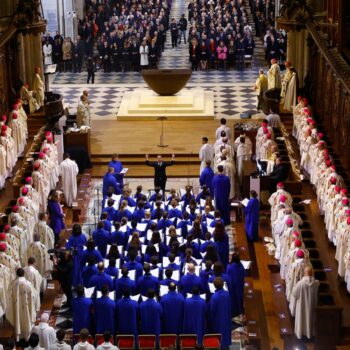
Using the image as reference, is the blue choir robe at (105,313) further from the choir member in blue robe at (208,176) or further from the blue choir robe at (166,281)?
the choir member in blue robe at (208,176)

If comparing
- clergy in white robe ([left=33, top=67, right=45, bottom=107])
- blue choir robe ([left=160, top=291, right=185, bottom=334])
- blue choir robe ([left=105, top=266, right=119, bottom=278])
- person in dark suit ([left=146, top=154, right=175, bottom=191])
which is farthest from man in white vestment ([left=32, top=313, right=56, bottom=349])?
clergy in white robe ([left=33, top=67, right=45, bottom=107])

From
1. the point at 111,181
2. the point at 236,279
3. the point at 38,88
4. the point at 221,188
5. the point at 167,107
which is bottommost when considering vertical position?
the point at 236,279

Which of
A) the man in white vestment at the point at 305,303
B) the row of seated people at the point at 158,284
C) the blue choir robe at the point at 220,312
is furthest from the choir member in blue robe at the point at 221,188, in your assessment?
the blue choir robe at the point at 220,312

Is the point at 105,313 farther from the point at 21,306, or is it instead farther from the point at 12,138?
the point at 12,138

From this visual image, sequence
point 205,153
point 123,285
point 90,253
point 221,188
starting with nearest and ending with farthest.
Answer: point 123,285 < point 90,253 < point 221,188 < point 205,153

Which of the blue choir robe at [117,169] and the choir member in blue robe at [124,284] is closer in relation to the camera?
the choir member in blue robe at [124,284]

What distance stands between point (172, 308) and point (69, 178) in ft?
25.2

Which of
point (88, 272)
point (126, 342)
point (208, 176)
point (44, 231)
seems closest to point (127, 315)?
point (126, 342)

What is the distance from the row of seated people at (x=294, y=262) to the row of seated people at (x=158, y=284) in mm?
962

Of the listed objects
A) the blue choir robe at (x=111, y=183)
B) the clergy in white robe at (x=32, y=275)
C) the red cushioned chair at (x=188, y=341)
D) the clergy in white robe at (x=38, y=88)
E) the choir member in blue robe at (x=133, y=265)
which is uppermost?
the clergy in white robe at (x=38, y=88)

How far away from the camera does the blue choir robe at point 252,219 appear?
2145 centimetres

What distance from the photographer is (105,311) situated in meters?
17.0

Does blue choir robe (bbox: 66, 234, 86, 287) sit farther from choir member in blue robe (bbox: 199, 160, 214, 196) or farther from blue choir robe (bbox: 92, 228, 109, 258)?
choir member in blue robe (bbox: 199, 160, 214, 196)

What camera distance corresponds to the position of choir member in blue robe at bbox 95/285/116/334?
55.6 feet
